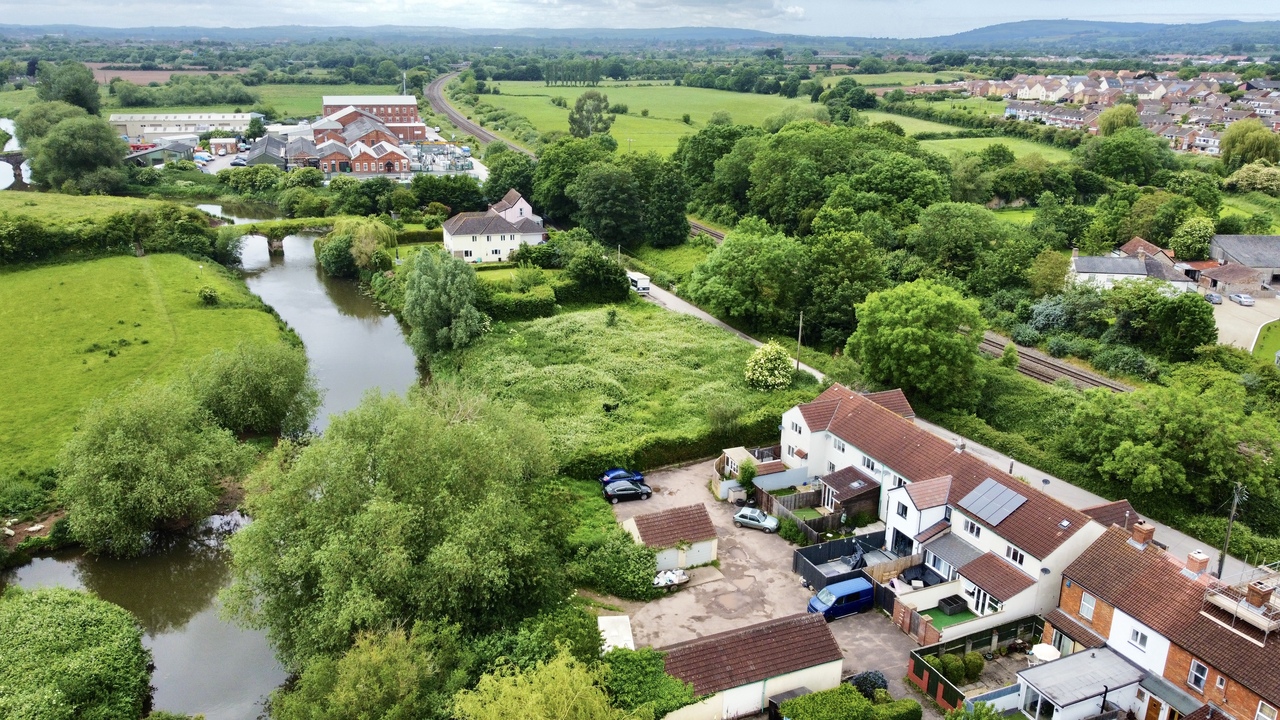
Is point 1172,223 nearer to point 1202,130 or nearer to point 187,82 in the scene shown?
point 1202,130

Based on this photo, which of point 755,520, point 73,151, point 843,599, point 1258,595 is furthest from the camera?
point 73,151

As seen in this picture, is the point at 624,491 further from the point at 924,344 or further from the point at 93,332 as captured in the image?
the point at 93,332

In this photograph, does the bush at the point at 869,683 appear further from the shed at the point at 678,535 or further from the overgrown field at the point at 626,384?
the overgrown field at the point at 626,384

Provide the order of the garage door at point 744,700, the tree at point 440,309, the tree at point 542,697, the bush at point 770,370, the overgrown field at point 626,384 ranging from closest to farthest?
1. the tree at point 542,697
2. the garage door at point 744,700
3. the overgrown field at point 626,384
4. the bush at point 770,370
5. the tree at point 440,309

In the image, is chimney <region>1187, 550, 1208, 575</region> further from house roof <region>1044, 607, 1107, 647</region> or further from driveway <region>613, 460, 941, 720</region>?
driveway <region>613, 460, 941, 720</region>

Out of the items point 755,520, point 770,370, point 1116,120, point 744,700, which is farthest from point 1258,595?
point 1116,120

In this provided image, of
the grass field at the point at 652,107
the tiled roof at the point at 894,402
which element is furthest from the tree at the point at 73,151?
the tiled roof at the point at 894,402

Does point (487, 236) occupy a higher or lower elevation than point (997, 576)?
higher
